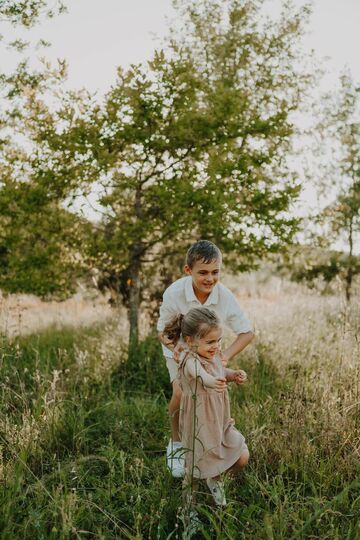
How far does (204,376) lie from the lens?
3.15m

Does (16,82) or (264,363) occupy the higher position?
(16,82)

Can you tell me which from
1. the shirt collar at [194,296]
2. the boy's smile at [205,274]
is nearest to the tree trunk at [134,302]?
the shirt collar at [194,296]

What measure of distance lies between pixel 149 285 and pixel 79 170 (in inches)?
108

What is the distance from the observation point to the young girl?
10.3 ft

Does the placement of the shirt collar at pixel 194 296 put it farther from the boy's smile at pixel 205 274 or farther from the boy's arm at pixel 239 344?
the boy's arm at pixel 239 344

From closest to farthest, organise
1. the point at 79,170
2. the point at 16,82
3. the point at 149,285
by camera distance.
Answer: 1. the point at 79,170
2. the point at 16,82
3. the point at 149,285

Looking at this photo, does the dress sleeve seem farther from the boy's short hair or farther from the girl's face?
the girl's face

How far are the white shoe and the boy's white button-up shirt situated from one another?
1.01 meters

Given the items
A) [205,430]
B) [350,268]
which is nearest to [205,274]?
[205,430]

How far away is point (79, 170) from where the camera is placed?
6.30 meters

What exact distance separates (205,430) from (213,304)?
0.95 metres

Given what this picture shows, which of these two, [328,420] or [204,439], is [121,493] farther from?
[328,420]

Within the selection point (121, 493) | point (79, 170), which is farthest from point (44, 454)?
point (79, 170)

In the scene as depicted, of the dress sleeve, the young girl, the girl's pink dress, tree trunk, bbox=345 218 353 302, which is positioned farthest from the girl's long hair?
tree trunk, bbox=345 218 353 302
